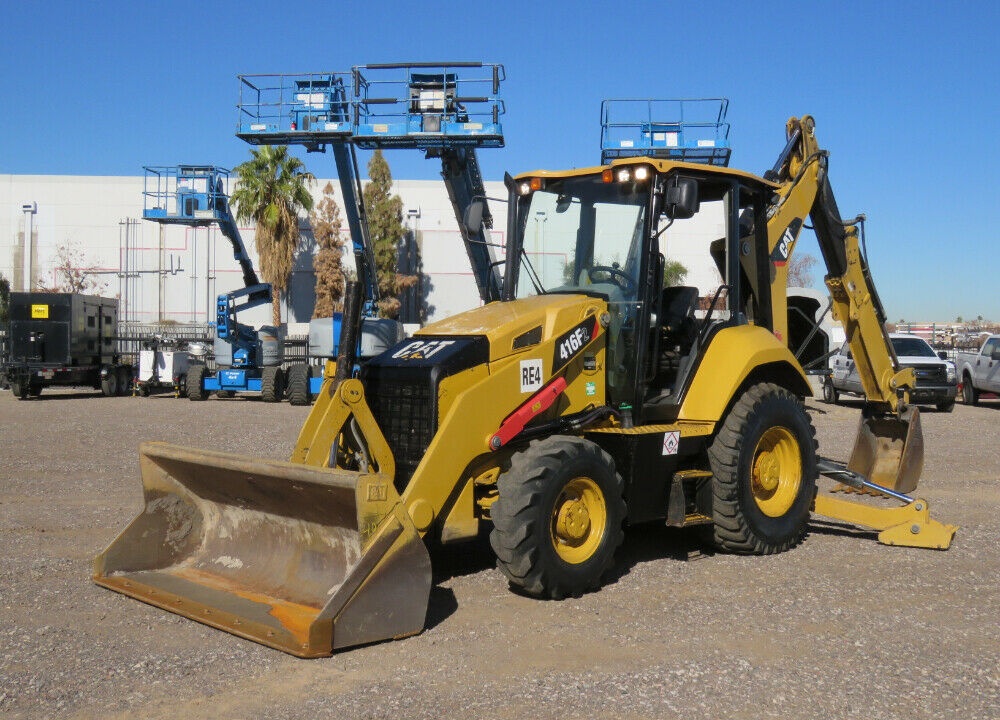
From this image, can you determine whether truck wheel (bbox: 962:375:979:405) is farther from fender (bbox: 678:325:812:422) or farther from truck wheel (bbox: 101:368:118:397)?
truck wheel (bbox: 101:368:118:397)

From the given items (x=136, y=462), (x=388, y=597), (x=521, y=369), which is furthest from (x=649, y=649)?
(x=136, y=462)

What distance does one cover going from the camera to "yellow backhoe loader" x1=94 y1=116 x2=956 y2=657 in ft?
19.4

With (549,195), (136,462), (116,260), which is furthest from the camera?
(116,260)

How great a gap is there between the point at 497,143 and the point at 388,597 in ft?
65.9

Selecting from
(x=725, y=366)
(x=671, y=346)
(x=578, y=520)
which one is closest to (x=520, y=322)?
(x=578, y=520)

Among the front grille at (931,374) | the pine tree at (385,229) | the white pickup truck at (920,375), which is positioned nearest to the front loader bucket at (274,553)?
the white pickup truck at (920,375)

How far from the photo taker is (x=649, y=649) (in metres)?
5.49

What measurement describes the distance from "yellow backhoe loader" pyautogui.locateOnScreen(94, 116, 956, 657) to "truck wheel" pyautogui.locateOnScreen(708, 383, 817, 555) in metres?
0.02

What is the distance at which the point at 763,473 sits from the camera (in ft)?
26.4

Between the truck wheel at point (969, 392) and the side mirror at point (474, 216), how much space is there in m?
22.5

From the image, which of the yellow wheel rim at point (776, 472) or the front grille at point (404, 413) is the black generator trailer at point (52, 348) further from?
the yellow wheel rim at point (776, 472)

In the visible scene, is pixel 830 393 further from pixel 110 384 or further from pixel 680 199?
pixel 680 199

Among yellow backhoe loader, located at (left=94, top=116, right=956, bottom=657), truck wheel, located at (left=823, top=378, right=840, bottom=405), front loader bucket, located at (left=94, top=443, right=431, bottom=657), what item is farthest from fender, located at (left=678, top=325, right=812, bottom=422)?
truck wheel, located at (left=823, top=378, right=840, bottom=405)

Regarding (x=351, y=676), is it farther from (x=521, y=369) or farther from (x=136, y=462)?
(x=136, y=462)
